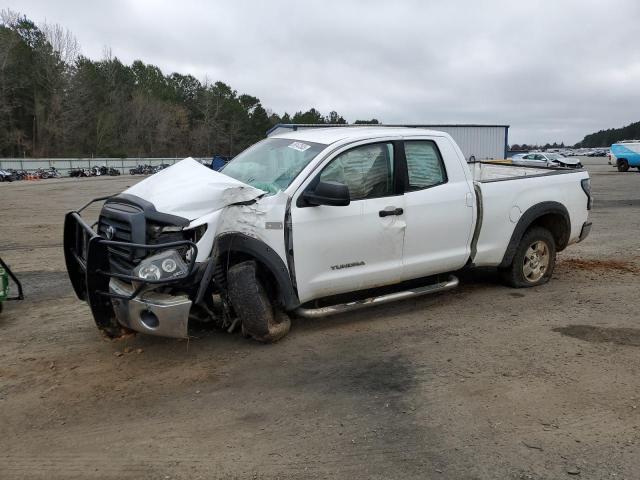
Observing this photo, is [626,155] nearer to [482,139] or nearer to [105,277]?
[482,139]

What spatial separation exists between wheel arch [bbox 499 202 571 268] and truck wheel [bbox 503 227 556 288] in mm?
113

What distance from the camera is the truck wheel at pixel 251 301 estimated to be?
14.6 feet

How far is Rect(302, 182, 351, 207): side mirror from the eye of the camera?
441cm

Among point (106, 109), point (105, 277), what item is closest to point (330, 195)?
point (105, 277)

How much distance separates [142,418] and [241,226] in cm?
165

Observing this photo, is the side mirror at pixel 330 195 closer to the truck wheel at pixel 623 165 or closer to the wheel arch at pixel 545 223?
the wheel arch at pixel 545 223

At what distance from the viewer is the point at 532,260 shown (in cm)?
643

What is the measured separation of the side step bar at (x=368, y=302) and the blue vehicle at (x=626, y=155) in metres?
37.3

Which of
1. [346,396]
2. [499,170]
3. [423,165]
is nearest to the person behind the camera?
[346,396]

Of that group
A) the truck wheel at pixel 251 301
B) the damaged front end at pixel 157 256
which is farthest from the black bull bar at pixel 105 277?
the truck wheel at pixel 251 301

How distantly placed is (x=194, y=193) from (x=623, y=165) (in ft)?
134

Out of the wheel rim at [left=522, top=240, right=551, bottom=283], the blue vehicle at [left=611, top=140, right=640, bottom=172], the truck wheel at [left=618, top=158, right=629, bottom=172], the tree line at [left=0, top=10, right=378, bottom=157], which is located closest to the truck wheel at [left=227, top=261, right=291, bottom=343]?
the wheel rim at [left=522, top=240, right=551, bottom=283]

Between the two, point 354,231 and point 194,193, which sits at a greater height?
point 194,193

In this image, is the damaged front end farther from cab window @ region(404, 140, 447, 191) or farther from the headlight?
cab window @ region(404, 140, 447, 191)
